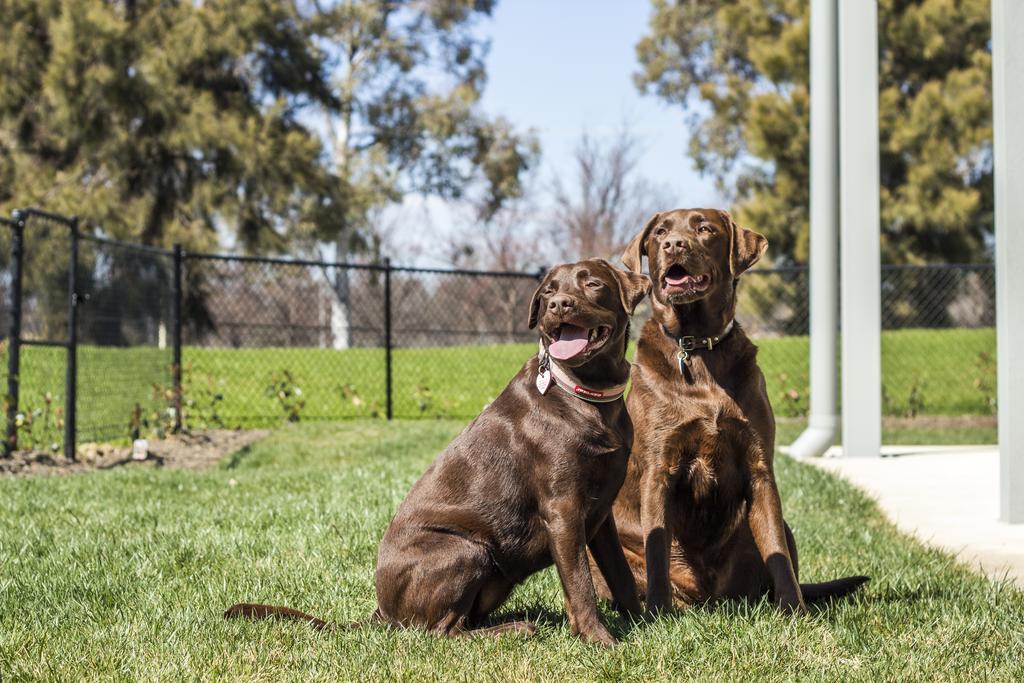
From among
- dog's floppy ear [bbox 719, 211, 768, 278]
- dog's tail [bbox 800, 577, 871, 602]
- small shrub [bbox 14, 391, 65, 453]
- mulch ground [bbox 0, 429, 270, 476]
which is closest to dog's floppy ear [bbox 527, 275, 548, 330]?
dog's floppy ear [bbox 719, 211, 768, 278]

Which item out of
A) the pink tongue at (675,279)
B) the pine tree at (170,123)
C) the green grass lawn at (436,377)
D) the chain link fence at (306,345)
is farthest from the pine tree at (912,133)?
the pink tongue at (675,279)

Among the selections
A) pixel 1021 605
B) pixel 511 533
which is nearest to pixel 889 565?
pixel 1021 605

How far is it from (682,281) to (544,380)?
2.07ft

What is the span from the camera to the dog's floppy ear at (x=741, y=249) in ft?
12.2

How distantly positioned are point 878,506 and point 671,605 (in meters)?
3.50

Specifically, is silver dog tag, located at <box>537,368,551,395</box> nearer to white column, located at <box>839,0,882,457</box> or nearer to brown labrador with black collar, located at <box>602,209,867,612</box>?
brown labrador with black collar, located at <box>602,209,867,612</box>

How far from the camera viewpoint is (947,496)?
22.7 ft

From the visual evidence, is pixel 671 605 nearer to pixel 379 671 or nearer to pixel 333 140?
pixel 379 671

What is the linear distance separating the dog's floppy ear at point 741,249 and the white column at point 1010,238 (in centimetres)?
244

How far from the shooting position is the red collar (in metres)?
3.32

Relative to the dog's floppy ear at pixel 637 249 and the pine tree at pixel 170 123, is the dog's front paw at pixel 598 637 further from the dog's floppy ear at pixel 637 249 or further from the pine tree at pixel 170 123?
the pine tree at pixel 170 123

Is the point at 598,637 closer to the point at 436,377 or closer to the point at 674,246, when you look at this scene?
the point at 674,246

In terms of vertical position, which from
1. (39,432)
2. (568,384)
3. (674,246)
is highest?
(674,246)

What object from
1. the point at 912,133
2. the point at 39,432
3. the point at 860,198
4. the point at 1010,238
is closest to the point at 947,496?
the point at 1010,238
